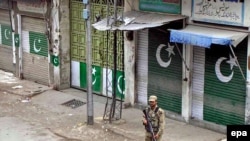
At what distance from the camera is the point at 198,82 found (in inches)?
485

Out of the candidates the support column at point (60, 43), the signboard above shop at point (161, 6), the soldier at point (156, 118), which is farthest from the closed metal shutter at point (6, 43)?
the soldier at point (156, 118)

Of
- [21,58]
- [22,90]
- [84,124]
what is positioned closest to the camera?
[84,124]

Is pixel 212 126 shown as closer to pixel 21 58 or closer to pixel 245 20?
pixel 245 20

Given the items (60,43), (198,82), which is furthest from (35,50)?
(198,82)

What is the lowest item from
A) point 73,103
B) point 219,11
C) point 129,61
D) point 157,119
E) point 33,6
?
point 73,103

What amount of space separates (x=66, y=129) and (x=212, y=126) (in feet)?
11.0

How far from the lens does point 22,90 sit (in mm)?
16156

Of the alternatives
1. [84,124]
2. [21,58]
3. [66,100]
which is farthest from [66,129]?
[21,58]

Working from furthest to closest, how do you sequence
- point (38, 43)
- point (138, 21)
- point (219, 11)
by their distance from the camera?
1. point (38, 43)
2. point (138, 21)
3. point (219, 11)

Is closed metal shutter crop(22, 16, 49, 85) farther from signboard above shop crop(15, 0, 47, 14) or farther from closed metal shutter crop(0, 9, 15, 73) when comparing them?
closed metal shutter crop(0, 9, 15, 73)

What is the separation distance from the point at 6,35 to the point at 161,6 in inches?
289

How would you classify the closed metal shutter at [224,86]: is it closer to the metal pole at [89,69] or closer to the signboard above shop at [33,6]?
the metal pole at [89,69]

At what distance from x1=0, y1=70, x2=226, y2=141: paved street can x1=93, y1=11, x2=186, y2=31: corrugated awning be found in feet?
7.54

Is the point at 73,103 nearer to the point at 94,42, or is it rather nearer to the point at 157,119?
the point at 94,42
